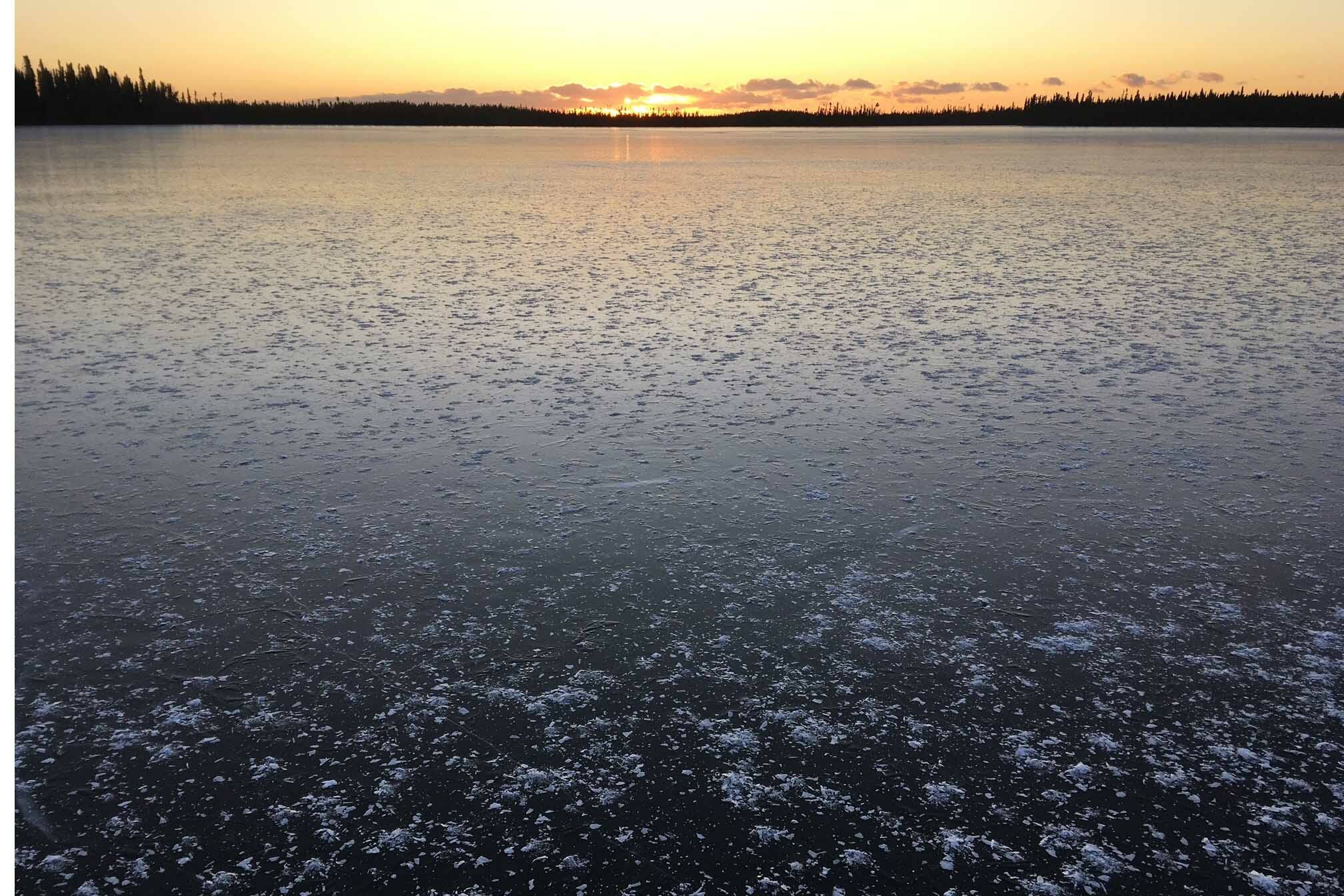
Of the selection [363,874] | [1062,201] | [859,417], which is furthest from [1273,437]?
[1062,201]

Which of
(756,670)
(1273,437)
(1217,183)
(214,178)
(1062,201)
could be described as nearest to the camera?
(756,670)

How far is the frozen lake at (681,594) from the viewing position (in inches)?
91.2

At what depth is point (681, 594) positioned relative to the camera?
3449 mm

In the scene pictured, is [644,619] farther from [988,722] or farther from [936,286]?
[936,286]

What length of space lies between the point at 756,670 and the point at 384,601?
1.27 meters

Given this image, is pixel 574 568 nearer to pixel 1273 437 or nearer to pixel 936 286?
pixel 1273 437

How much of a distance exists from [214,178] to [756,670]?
2360 cm

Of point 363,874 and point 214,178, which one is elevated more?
point 214,178

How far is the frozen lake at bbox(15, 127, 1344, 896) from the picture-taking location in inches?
91.2

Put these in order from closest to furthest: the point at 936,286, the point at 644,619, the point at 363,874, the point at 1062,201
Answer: the point at 363,874 → the point at 644,619 → the point at 936,286 → the point at 1062,201

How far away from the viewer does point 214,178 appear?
23.0m

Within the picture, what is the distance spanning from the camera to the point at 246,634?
3.17 m

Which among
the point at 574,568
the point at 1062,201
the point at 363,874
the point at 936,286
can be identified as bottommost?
the point at 363,874

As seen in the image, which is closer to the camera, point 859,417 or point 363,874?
point 363,874
